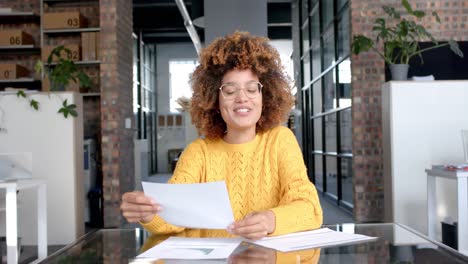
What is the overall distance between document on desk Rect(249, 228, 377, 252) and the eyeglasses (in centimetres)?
40

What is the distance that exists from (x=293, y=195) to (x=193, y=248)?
1.23ft

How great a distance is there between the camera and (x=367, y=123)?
5.01 m

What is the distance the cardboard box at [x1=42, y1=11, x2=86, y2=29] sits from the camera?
240 inches

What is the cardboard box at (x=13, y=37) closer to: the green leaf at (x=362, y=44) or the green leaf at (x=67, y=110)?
the green leaf at (x=67, y=110)

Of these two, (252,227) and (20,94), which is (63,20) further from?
(252,227)

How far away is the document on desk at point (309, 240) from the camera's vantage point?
1064 millimetres

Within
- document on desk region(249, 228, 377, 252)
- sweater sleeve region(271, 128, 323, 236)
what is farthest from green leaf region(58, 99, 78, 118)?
document on desk region(249, 228, 377, 252)

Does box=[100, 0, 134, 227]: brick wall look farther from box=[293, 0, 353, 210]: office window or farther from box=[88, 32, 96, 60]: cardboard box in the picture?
box=[293, 0, 353, 210]: office window

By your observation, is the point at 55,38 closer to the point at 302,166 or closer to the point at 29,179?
the point at 29,179

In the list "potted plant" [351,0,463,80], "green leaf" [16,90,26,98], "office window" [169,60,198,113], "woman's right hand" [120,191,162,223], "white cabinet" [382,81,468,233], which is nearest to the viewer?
"woman's right hand" [120,191,162,223]

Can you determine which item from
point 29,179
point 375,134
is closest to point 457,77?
point 375,134

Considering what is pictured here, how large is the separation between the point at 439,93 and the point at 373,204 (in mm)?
1482

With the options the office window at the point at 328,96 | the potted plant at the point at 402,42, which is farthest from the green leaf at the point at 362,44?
the office window at the point at 328,96

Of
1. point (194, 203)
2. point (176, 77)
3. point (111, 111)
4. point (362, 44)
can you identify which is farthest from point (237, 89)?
point (176, 77)
